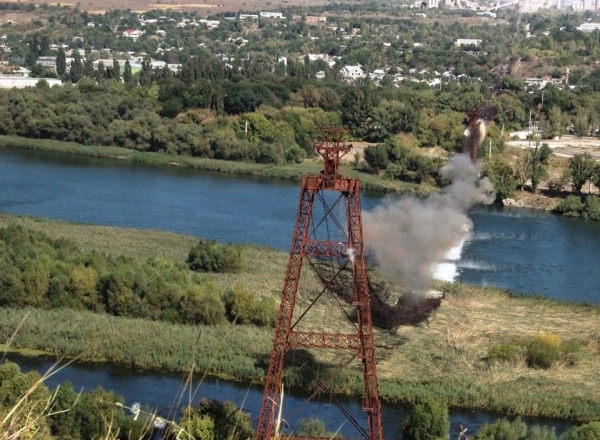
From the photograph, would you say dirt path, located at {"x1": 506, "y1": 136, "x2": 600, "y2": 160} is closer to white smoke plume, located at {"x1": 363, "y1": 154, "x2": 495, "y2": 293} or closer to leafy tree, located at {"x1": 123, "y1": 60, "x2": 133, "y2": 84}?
white smoke plume, located at {"x1": 363, "y1": 154, "x2": 495, "y2": 293}

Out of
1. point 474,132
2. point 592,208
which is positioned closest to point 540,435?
point 474,132

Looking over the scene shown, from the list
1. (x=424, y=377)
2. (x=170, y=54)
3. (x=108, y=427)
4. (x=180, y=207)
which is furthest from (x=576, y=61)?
(x=108, y=427)

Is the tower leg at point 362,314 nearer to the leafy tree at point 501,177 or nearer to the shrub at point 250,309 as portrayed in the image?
the shrub at point 250,309

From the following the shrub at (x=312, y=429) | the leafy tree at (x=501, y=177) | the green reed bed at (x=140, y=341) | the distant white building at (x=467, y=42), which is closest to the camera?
the shrub at (x=312, y=429)

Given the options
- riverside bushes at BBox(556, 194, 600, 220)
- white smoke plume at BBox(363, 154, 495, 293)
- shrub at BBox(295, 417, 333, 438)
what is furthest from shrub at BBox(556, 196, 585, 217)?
shrub at BBox(295, 417, 333, 438)

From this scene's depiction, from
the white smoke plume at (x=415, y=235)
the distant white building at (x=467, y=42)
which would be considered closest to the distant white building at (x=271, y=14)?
the distant white building at (x=467, y=42)

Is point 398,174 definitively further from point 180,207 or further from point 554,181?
point 180,207
